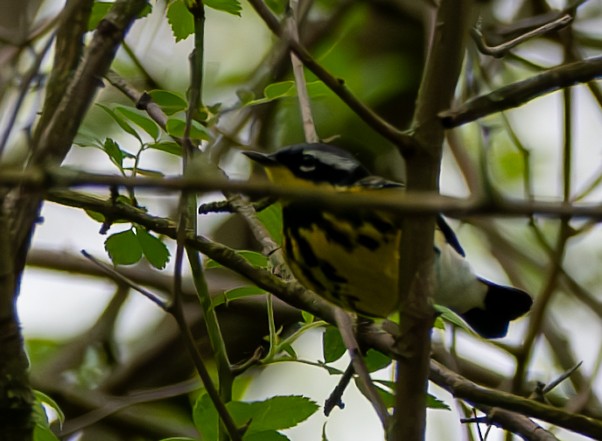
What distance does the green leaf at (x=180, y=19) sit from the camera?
5.99ft

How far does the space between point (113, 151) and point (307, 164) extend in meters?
0.64

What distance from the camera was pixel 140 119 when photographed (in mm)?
1777

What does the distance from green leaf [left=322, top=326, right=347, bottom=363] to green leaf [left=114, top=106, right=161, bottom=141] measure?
481mm

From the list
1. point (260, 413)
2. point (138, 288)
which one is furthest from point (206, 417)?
point (138, 288)

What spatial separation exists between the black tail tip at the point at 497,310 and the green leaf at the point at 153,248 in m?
1.14

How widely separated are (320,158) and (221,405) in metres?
0.86

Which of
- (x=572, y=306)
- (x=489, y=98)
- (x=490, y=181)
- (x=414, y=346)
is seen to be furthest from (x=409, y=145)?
(x=572, y=306)

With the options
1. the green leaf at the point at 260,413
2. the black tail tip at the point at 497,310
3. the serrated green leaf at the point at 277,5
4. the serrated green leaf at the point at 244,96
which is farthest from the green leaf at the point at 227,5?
the black tail tip at the point at 497,310

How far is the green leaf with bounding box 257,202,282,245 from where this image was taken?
85.7 inches

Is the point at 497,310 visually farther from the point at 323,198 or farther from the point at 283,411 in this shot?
the point at 323,198

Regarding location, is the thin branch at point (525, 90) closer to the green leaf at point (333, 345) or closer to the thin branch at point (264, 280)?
the thin branch at point (264, 280)

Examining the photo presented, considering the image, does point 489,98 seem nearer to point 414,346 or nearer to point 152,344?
point 414,346

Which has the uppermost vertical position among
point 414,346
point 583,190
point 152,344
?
point 583,190

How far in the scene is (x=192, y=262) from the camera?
1.76 m
